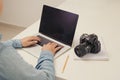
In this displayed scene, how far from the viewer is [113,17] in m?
1.75

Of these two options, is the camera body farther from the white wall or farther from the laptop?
the white wall

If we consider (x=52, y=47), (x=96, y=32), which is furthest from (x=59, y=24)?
(x=96, y=32)

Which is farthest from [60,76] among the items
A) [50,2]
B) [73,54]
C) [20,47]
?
[50,2]

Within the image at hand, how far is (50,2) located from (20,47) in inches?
62.2

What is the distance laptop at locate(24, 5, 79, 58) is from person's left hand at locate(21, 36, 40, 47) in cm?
3

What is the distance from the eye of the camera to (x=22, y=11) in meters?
2.95

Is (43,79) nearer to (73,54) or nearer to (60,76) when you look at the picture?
(60,76)

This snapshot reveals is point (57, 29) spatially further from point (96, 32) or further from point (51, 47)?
point (96, 32)

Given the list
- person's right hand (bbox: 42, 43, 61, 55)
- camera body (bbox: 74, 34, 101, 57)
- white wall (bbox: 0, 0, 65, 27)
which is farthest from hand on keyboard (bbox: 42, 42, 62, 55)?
white wall (bbox: 0, 0, 65, 27)

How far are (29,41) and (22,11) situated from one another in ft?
5.64

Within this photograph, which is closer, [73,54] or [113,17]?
[73,54]

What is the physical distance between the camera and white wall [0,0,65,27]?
285 cm

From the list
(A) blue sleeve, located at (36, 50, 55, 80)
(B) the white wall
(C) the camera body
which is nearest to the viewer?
(A) blue sleeve, located at (36, 50, 55, 80)

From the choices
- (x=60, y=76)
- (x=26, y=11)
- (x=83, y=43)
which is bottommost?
(x=26, y=11)
